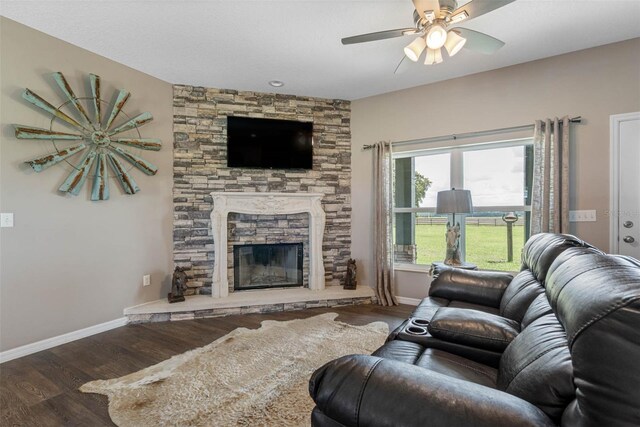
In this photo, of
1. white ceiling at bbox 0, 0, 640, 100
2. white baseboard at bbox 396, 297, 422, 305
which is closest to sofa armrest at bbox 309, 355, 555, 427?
white ceiling at bbox 0, 0, 640, 100

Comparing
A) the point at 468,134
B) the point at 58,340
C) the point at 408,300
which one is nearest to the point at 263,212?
the point at 408,300

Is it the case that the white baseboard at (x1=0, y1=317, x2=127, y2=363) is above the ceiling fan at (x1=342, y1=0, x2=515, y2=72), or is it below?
below

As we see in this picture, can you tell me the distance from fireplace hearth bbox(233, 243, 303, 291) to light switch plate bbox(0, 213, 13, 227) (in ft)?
6.92

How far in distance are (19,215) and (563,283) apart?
372cm

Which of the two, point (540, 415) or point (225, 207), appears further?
point (225, 207)

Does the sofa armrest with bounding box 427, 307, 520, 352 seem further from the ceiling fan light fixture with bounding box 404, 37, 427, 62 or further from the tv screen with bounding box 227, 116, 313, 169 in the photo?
the tv screen with bounding box 227, 116, 313, 169

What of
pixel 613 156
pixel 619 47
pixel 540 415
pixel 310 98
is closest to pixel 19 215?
pixel 310 98

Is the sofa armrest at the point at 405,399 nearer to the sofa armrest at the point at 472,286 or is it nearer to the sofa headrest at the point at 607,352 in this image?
the sofa headrest at the point at 607,352

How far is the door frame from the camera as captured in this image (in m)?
2.91

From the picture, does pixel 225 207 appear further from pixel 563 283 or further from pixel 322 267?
pixel 563 283

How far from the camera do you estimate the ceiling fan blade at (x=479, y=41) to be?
7.07 ft

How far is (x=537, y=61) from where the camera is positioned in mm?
3260

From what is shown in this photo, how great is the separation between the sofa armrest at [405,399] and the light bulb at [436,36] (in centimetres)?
204

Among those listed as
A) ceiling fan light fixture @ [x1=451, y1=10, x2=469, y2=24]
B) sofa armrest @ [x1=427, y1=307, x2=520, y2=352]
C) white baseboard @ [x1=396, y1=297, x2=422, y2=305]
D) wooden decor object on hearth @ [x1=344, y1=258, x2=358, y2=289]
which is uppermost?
ceiling fan light fixture @ [x1=451, y1=10, x2=469, y2=24]
